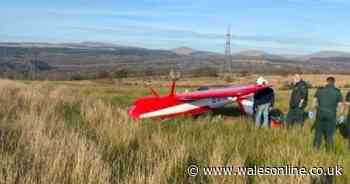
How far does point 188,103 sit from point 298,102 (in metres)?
3.39

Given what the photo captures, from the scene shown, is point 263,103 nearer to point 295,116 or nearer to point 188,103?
point 295,116

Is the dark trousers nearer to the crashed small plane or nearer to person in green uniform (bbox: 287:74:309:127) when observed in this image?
person in green uniform (bbox: 287:74:309:127)

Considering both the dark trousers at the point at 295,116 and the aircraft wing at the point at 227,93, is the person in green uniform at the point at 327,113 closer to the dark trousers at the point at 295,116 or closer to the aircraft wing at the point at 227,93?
the dark trousers at the point at 295,116

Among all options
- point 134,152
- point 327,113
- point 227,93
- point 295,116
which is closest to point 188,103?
point 227,93

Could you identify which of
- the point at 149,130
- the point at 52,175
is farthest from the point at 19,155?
the point at 149,130

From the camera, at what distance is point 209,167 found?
235 inches

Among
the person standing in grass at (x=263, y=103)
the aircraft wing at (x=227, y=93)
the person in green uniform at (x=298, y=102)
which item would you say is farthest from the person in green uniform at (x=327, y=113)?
the aircraft wing at (x=227, y=93)

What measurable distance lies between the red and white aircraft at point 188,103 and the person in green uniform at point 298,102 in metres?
1.03

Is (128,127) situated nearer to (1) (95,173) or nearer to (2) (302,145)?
(2) (302,145)

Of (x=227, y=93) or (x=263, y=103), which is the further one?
(x=227, y=93)

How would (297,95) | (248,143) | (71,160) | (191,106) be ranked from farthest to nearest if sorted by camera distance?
1. (191,106)
2. (297,95)
3. (248,143)
4. (71,160)

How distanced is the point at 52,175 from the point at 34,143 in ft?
4.45

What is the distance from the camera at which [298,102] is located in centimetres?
1133

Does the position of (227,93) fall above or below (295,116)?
above
